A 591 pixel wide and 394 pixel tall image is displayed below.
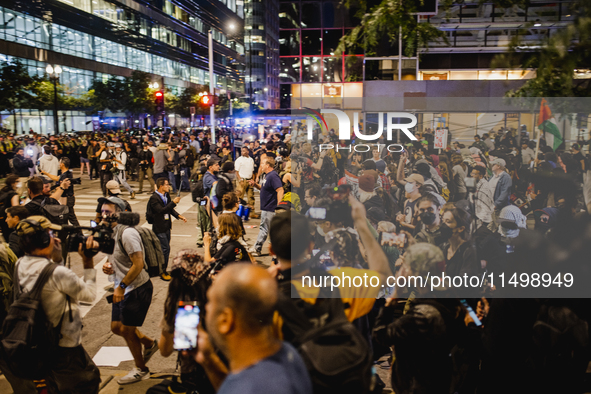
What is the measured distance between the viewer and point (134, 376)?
4922 mm

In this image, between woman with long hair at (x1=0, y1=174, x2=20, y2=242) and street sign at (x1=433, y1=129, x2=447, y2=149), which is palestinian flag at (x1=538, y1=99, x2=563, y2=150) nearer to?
street sign at (x1=433, y1=129, x2=447, y2=149)

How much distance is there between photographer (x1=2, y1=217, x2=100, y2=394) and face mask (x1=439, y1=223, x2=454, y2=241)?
3.52m

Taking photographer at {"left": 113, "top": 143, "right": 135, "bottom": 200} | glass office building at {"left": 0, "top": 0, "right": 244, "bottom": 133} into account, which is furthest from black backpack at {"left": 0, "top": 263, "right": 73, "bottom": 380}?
glass office building at {"left": 0, "top": 0, "right": 244, "bottom": 133}

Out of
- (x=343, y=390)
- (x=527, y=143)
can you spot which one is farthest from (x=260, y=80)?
(x=343, y=390)

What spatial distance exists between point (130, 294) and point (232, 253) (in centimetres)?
127

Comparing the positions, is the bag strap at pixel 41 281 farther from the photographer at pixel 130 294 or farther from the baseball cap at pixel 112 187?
the baseball cap at pixel 112 187

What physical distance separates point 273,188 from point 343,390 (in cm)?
778

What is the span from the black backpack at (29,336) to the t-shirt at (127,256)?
140 cm

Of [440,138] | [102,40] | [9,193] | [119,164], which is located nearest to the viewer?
[9,193]

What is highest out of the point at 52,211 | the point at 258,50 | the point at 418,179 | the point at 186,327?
the point at 258,50

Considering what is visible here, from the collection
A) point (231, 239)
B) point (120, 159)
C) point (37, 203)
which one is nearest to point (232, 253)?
point (231, 239)

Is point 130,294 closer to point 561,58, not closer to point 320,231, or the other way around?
point 320,231

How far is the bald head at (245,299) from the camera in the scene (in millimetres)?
1696

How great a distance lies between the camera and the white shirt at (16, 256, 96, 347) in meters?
3.58
